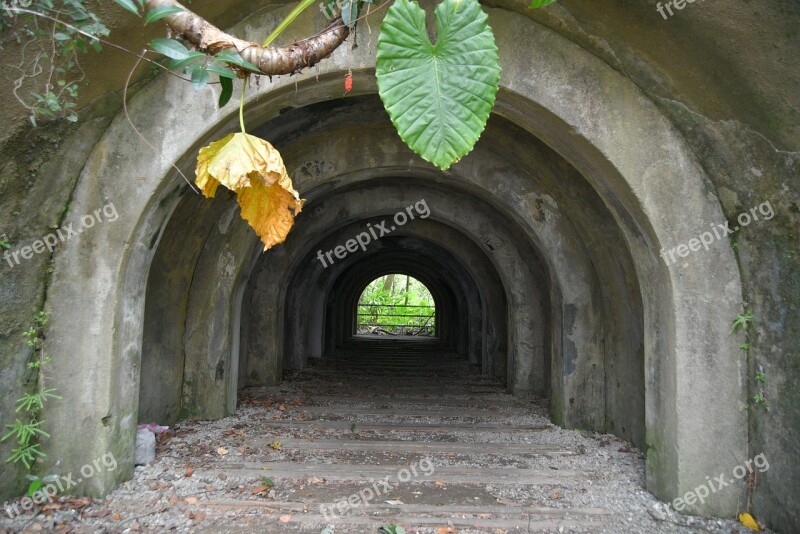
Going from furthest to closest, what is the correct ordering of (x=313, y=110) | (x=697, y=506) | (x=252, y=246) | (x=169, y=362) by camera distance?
(x=252, y=246) < (x=169, y=362) < (x=313, y=110) < (x=697, y=506)

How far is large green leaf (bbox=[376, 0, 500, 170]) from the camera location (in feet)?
8.28

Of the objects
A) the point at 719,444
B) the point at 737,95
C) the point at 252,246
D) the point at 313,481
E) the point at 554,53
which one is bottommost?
the point at 313,481

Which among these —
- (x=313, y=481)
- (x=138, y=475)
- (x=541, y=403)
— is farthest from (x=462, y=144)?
(x=541, y=403)

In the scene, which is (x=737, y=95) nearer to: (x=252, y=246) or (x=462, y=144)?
(x=462, y=144)

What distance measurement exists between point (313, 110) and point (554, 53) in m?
2.37

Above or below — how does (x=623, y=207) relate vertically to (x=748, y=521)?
above

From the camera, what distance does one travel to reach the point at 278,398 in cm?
794

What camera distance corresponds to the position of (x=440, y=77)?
101 inches

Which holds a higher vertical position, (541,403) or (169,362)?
(169,362)

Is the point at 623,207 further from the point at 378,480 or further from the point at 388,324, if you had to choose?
the point at 388,324

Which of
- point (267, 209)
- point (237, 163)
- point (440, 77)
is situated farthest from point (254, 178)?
point (440, 77)

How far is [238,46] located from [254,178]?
693 millimetres

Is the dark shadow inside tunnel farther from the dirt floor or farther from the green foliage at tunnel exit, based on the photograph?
the green foliage at tunnel exit

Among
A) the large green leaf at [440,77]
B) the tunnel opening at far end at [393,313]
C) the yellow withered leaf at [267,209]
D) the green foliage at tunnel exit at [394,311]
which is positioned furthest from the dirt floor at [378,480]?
the green foliage at tunnel exit at [394,311]
